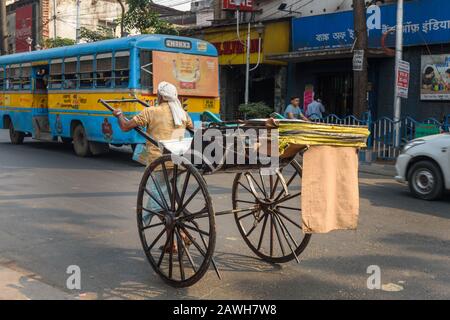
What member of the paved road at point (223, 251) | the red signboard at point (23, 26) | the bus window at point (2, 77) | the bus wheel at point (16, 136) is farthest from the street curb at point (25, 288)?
the red signboard at point (23, 26)

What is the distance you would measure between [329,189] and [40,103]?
13673 mm

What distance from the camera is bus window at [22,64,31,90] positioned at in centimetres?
1656

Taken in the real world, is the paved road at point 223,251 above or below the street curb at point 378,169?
below

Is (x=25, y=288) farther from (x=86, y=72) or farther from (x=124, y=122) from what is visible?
(x=86, y=72)

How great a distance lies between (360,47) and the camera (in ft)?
47.5

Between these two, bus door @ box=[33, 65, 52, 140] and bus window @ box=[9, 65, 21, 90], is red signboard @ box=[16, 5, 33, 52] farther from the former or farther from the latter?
bus door @ box=[33, 65, 52, 140]

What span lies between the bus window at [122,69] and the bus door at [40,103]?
4.21 meters

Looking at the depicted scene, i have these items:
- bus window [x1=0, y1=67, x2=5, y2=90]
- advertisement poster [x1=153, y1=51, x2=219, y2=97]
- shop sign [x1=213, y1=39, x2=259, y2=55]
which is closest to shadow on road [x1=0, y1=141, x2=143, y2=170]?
advertisement poster [x1=153, y1=51, x2=219, y2=97]

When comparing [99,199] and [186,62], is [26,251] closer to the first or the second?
[99,199]

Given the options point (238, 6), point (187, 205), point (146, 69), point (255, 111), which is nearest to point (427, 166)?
point (187, 205)

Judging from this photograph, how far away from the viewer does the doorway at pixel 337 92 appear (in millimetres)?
18344

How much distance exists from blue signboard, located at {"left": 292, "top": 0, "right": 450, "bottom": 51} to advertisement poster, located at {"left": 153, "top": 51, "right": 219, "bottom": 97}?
5.42 metres

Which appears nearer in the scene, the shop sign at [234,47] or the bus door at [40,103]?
the bus door at [40,103]

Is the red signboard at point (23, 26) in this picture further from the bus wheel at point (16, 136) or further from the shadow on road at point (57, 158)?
the shadow on road at point (57, 158)
